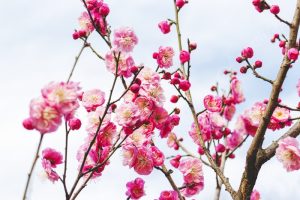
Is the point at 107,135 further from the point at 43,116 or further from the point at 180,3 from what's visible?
the point at 180,3

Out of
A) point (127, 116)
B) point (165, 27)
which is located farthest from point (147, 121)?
point (165, 27)

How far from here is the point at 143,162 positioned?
290 cm

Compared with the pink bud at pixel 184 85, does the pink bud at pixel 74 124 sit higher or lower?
lower

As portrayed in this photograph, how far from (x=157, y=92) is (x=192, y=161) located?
0.88 metres

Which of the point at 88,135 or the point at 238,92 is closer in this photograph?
the point at 88,135

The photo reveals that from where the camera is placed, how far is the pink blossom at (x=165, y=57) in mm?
3277

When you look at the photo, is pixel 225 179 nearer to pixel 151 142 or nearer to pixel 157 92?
pixel 151 142

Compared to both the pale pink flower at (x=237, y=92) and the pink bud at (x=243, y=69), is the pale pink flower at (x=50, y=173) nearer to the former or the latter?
the pink bud at (x=243, y=69)

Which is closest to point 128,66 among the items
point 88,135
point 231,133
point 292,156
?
point 88,135

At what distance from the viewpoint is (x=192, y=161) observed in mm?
3436

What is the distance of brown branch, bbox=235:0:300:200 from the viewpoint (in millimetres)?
2730

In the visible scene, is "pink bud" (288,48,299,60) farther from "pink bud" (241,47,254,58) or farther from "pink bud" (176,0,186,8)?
"pink bud" (176,0,186,8)

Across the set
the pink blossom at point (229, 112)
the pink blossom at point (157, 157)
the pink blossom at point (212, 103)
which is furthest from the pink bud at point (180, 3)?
the pink blossom at point (157, 157)

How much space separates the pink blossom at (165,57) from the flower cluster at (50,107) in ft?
4.74
